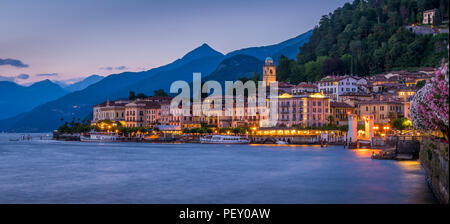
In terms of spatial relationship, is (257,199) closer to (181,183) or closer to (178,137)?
(181,183)

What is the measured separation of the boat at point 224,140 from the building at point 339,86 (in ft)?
63.9

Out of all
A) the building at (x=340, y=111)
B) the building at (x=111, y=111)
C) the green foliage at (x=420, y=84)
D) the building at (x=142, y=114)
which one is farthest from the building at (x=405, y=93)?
the building at (x=111, y=111)

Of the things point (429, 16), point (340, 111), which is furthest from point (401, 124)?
point (429, 16)

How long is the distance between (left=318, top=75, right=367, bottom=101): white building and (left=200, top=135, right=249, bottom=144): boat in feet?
63.9

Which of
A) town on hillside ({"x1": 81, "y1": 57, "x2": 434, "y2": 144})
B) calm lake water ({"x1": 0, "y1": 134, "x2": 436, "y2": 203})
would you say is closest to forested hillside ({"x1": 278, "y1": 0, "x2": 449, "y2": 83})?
town on hillside ({"x1": 81, "y1": 57, "x2": 434, "y2": 144})

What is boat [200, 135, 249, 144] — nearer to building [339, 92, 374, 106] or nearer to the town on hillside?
the town on hillside

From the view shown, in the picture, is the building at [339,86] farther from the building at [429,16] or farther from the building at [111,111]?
the building at [111,111]

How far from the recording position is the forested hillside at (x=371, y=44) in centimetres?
11319

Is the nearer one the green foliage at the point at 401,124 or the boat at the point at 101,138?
the green foliage at the point at 401,124

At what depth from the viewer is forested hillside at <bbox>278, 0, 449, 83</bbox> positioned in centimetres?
11319

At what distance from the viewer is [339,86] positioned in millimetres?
105312

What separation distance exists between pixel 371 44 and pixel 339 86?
23072 mm

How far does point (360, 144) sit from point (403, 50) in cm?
4593

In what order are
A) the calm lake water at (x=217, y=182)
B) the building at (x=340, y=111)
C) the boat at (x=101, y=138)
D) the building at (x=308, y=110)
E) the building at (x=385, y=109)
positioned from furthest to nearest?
1. the boat at (x=101, y=138)
2. the building at (x=340, y=111)
3. the building at (x=308, y=110)
4. the building at (x=385, y=109)
5. the calm lake water at (x=217, y=182)
